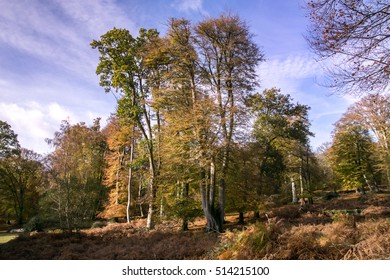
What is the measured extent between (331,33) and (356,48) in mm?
722

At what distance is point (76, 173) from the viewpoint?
21984 mm

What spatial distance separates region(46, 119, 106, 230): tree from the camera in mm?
13297

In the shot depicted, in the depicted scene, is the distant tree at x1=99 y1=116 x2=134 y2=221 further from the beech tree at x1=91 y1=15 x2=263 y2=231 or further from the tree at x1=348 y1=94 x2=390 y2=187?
the tree at x1=348 y1=94 x2=390 y2=187

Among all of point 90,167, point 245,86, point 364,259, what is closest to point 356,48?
point 364,259

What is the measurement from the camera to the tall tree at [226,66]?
1172cm

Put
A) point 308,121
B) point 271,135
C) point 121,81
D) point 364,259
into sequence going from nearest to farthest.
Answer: point 364,259 → point 121,81 → point 271,135 → point 308,121

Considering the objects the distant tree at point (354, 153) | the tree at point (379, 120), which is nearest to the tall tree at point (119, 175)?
the tree at point (379, 120)

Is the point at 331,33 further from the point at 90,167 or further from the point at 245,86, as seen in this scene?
the point at 90,167

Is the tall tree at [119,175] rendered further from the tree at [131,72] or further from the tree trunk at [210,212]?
the tree trunk at [210,212]

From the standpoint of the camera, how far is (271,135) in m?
18.7

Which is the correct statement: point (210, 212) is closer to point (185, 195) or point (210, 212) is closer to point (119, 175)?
point (185, 195)

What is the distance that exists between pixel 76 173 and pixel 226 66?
16.6 metres

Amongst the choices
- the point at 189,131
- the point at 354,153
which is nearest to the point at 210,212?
the point at 189,131

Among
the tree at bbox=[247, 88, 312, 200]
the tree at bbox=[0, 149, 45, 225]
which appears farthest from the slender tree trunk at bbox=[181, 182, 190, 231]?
the tree at bbox=[0, 149, 45, 225]
